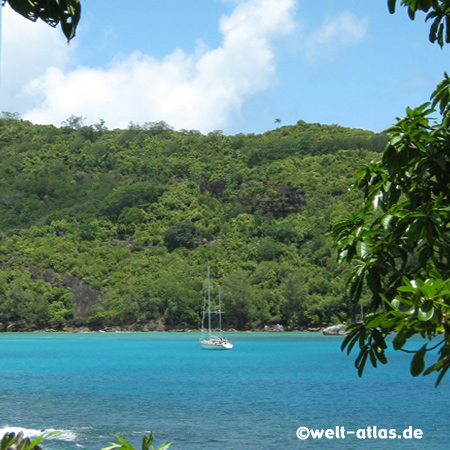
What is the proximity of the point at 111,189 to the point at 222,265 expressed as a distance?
1224 inches

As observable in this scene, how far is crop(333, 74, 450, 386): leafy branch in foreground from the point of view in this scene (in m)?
2.77

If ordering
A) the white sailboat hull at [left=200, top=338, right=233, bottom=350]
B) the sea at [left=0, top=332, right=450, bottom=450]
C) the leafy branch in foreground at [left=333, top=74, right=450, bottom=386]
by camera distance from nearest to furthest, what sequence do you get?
the leafy branch in foreground at [left=333, top=74, right=450, bottom=386], the sea at [left=0, top=332, right=450, bottom=450], the white sailboat hull at [left=200, top=338, right=233, bottom=350]

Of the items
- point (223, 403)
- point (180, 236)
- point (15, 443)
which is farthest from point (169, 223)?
point (15, 443)

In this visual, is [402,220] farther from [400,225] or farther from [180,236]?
[180,236]

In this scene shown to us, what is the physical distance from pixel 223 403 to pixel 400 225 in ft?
76.0

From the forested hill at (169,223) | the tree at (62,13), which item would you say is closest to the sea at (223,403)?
the tree at (62,13)

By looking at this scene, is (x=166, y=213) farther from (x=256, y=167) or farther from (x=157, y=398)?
(x=157, y=398)

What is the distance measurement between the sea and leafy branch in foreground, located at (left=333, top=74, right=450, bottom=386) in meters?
7.52

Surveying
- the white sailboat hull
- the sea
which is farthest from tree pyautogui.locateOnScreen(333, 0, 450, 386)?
the white sailboat hull

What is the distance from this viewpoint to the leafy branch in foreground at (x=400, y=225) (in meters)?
2.77

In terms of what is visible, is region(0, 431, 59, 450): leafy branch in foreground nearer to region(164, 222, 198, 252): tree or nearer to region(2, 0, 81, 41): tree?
region(2, 0, 81, 41): tree

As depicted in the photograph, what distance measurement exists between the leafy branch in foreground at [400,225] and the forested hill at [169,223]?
76948 mm

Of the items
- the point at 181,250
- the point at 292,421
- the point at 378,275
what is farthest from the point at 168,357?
the point at 181,250

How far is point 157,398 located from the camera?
2631 centimetres
